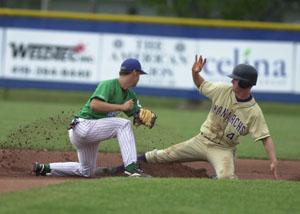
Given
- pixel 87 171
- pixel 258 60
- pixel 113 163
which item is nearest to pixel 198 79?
pixel 87 171

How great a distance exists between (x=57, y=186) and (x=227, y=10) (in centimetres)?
2070

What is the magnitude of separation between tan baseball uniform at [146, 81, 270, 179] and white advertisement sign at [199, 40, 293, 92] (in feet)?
→ 32.0

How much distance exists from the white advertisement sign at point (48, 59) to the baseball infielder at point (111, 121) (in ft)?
33.8

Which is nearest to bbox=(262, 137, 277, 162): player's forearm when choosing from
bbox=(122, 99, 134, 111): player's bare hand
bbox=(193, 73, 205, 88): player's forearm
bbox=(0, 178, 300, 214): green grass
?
bbox=(0, 178, 300, 214): green grass

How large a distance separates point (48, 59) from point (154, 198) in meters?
12.3

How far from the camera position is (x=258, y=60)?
1695 centimetres

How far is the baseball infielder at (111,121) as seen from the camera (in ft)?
20.7

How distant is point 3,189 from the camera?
219 inches

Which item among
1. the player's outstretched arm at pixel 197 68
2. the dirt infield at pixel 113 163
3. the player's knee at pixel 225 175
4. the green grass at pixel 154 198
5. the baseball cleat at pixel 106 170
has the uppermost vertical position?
the player's outstretched arm at pixel 197 68

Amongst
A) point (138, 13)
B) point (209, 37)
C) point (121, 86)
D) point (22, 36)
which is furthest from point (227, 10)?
point (121, 86)

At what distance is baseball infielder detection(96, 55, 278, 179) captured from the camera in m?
6.68

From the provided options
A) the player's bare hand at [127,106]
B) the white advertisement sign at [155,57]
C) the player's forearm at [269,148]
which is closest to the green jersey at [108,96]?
the player's bare hand at [127,106]

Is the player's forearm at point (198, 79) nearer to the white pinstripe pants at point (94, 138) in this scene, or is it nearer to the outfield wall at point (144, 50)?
the white pinstripe pants at point (94, 138)

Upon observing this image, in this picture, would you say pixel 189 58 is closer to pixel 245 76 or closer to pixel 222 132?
pixel 222 132
